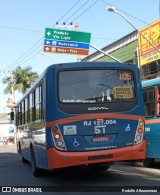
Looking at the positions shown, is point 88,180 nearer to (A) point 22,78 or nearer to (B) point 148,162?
(B) point 148,162

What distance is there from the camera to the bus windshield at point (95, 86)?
10031mm

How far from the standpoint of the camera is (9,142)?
57.8 meters

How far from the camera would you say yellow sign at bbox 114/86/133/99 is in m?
10.3

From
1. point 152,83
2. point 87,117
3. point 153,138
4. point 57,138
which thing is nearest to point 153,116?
point 153,138

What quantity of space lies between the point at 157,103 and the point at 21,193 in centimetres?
542

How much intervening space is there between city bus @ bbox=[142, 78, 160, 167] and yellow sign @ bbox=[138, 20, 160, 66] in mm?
13934

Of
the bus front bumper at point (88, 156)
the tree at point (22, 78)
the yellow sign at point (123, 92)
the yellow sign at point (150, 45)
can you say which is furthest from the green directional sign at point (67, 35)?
the tree at point (22, 78)

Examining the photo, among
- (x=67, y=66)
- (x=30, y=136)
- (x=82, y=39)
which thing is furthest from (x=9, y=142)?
(x=67, y=66)

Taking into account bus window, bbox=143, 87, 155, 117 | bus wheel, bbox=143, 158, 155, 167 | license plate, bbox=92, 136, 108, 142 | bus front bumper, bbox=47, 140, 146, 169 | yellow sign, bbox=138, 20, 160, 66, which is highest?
yellow sign, bbox=138, 20, 160, 66

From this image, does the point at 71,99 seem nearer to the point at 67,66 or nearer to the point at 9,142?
the point at 67,66

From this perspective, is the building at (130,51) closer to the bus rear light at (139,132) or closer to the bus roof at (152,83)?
the bus roof at (152,83)

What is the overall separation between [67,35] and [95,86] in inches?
872

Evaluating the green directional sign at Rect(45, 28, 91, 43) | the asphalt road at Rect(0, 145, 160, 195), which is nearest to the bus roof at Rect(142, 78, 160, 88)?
the asphalt road at Rect(0, 145, 160, 195)

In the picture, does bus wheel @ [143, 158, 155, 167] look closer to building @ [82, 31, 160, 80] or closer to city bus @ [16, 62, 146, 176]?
city bus @ [16, 62, 146, 176]
